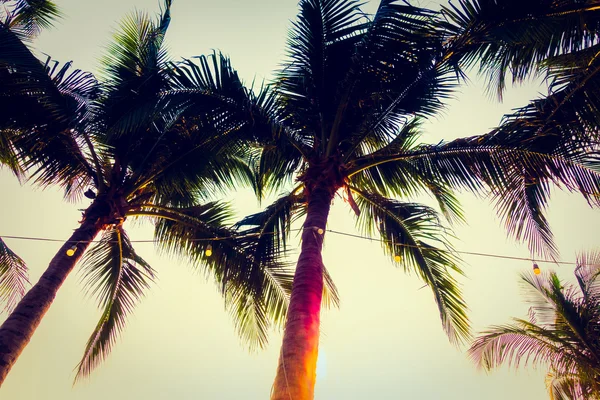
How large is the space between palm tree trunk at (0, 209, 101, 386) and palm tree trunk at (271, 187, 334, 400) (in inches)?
131

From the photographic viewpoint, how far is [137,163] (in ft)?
22.5

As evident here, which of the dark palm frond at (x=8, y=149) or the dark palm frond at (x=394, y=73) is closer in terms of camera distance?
the dark palm frond at (x=394, y=73)

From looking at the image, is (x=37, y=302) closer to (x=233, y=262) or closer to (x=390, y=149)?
(x=233, y=262)

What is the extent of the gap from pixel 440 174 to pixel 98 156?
5962 mm

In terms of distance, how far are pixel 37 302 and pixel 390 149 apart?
532 centimetres

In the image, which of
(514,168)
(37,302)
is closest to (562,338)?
(514,168)

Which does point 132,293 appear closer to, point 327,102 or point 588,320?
point 327,102

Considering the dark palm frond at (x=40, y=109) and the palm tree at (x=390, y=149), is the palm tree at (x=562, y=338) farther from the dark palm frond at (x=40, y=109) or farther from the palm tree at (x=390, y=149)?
the dark palm frond at (x=40, y=109)

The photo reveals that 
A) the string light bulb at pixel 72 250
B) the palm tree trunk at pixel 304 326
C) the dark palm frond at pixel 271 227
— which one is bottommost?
the palm tree trunk at pixel 304 326

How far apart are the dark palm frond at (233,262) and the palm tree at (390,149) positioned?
60cm

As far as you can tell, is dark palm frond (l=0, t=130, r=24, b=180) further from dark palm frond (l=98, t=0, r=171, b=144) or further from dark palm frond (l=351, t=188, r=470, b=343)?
dark palm frond (l=351, t=188, r=470, b=343)

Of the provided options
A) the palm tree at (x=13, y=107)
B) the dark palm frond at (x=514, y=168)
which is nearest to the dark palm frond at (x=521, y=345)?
the dark palm frond at (x=514, y=168)

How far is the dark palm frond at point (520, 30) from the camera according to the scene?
460 cm

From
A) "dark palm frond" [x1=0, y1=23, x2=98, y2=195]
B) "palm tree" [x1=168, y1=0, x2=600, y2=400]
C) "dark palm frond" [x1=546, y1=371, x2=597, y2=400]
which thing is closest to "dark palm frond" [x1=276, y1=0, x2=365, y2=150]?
"palm tree" [x1=168, y1=0, x2=600, y2=400]
